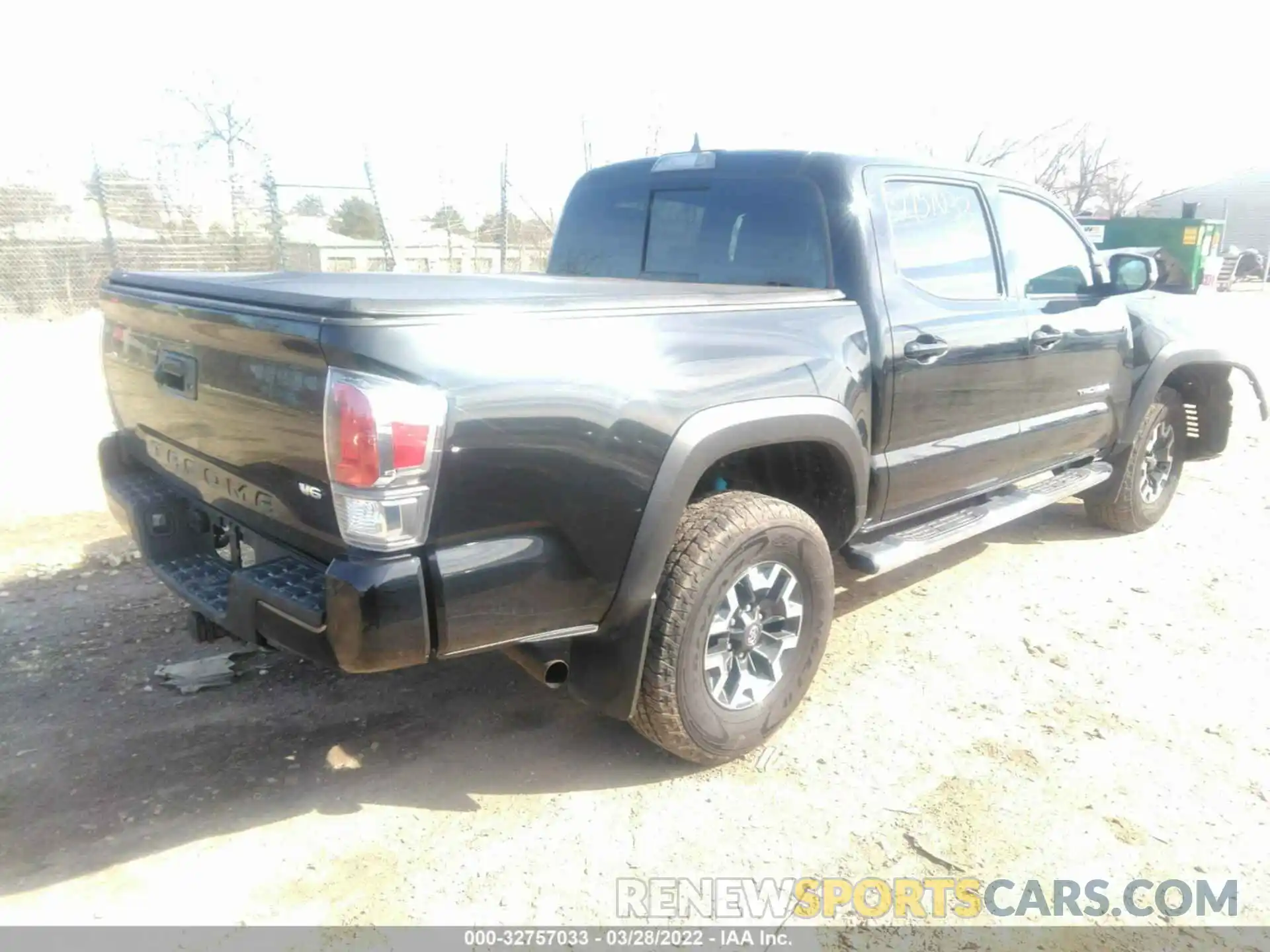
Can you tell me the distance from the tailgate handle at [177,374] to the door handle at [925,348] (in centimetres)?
239

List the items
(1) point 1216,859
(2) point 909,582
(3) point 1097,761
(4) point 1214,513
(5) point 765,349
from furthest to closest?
1. (4) point 1214,513
2. (2) point 909,582
3. (3) point 1097,761
4. (5) point 765,349
5. (1) point 1216,859

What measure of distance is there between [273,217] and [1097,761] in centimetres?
1188

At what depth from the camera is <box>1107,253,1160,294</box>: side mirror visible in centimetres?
450

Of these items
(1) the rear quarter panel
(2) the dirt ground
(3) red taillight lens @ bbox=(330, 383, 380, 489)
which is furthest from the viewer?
(2) the dirt ground

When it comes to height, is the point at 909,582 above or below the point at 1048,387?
below

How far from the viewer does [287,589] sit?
2.36m

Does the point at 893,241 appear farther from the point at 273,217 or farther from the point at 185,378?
the point at 273,217

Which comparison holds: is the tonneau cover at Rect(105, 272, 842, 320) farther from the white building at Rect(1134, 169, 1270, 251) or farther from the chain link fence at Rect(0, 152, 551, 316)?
the white building at Rect(1134, 169, 1270, 251)

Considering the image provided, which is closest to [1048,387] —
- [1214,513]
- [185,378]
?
[1214,513]

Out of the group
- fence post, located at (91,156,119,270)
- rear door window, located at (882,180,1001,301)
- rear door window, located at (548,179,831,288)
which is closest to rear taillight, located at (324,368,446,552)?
rear door window, located at (548,179,831,288)

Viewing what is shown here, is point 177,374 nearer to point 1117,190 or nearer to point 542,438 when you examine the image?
point 542,438

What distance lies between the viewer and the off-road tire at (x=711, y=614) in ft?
8.95

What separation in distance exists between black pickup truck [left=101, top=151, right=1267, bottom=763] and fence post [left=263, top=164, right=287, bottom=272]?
913 centimetres

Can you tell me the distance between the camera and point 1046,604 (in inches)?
173
